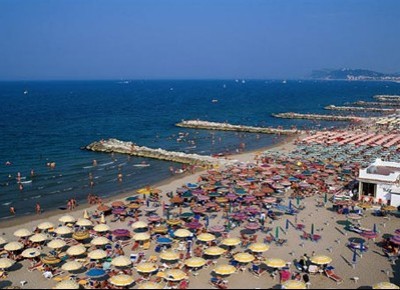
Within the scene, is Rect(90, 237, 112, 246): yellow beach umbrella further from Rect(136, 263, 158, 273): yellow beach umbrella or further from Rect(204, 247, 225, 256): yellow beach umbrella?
Rect(204, 247, 225, 256): yellow beach umbrella

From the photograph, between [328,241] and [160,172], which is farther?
[160,172]

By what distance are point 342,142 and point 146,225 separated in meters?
40.3

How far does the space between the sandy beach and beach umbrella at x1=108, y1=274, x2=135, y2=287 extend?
3.50ft

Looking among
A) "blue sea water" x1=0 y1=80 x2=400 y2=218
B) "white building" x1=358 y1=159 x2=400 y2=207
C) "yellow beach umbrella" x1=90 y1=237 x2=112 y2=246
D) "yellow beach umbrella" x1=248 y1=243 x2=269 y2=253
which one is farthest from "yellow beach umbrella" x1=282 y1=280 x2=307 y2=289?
"blue sea water" x1=0 y1=80 x2=400 y2=218

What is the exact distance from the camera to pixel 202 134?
81.4m

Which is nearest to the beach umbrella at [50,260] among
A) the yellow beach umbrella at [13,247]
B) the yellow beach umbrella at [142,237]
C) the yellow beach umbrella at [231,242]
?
the yellow beach umbrella at [13,247]

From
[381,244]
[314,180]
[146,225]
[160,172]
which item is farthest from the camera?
[160,172]

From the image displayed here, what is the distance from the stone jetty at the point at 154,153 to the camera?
54553 millimetres

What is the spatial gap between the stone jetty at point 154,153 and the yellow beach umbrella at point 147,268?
30231mm

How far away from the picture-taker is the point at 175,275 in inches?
851

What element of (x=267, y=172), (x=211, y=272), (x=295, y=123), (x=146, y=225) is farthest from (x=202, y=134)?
(x=211, y=272)

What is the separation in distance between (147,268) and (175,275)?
168cm

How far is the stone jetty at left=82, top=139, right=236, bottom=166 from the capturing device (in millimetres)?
54553

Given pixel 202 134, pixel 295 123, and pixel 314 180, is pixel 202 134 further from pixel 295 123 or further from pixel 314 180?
pixel 314 180
